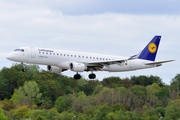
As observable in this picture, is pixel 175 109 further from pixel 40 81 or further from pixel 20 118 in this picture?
pixel 40 81

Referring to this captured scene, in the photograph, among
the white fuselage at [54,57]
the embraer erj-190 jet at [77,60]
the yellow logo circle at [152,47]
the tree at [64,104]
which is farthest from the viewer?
the tree at [64,104]

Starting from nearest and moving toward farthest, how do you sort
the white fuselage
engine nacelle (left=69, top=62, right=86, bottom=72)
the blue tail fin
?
the white fuselage < engine nacelle (left=69, top=62, right=86, bottom=72) < the blue tail fin

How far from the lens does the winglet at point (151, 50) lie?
6681cm

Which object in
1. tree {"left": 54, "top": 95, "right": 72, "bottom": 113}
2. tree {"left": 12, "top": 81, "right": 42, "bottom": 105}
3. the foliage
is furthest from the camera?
tree {"left": 12, "top": 81, "right": 42, "bottom": 105}

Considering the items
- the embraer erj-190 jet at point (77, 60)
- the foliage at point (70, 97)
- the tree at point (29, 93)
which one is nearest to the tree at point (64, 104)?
the foliage at point (70, 97)

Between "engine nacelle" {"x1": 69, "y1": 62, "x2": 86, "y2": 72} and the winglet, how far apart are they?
1335cm

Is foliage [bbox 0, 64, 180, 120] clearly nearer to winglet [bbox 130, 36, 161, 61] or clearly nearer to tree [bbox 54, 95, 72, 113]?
tree [bbox 54, 95, 72, 113]

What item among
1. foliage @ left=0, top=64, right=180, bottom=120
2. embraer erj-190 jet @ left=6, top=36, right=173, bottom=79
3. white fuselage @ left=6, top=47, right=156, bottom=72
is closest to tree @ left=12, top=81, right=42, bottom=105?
foliage @ left=0, top=64, right=180, bottom=120

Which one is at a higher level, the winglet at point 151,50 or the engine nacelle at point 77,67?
the winglet at point 151,50

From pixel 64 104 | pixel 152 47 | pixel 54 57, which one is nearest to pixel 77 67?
pixel 54 57

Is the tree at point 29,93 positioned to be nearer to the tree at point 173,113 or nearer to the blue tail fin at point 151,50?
the tree at point 173,113

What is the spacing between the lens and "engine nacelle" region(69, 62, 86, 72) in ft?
185

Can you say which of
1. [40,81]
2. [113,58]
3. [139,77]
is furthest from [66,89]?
[113,58]

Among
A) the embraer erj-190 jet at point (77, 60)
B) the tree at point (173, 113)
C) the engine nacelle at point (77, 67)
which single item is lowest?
the tree at point (173, 113)
